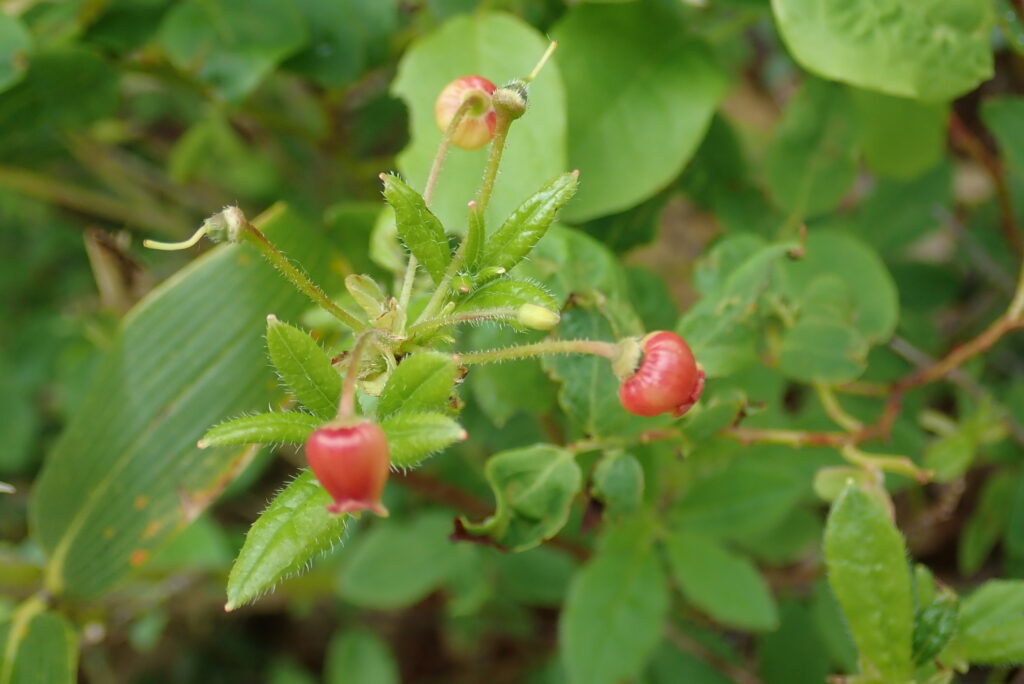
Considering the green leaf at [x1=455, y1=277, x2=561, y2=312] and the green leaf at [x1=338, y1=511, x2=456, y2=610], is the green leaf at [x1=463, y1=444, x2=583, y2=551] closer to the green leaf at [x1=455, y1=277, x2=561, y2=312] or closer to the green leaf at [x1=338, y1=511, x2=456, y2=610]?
the green leaf at [x1=455, y1=277, x2=561, y2=312]

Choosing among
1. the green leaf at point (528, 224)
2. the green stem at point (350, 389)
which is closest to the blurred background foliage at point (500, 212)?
the green leaf at point (528, 224)

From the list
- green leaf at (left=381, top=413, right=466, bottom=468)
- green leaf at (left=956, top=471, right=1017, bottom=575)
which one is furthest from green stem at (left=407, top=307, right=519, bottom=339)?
green leaf at (left=956, top=471, right=1017, bottom=575)

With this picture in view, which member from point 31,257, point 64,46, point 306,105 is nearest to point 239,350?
point 64,46

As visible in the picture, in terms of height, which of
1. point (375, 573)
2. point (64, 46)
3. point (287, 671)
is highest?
point (64, 46)

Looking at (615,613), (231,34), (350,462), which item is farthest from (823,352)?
(231,34)

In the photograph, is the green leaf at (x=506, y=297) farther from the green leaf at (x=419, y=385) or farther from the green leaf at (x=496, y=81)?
the green leaf at (x=496, y=81)

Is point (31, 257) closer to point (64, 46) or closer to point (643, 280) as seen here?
point (64, 46)
